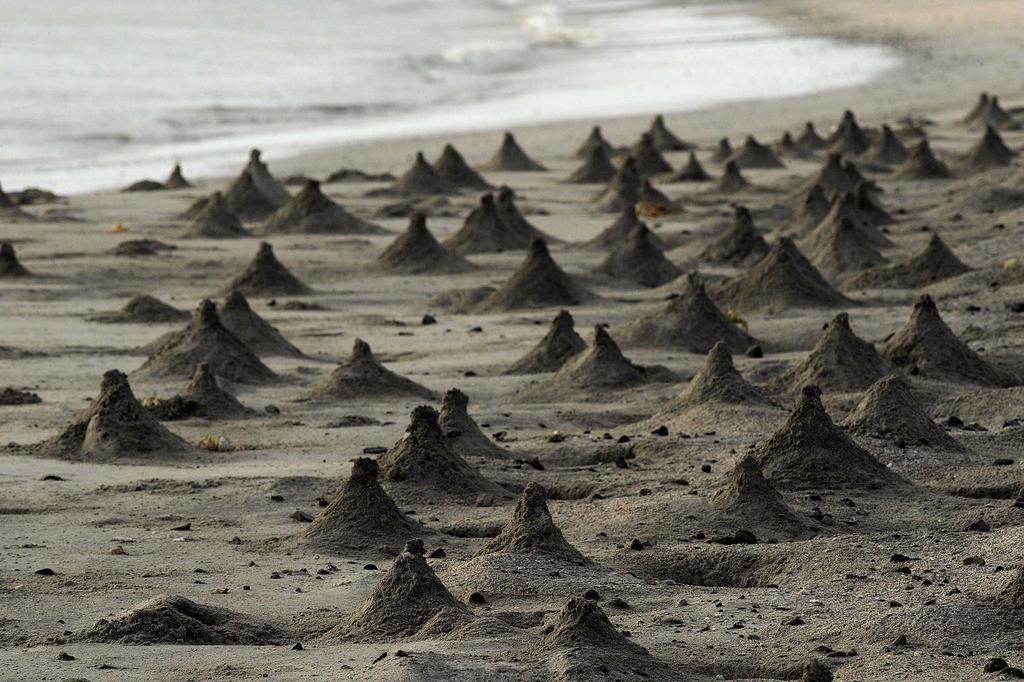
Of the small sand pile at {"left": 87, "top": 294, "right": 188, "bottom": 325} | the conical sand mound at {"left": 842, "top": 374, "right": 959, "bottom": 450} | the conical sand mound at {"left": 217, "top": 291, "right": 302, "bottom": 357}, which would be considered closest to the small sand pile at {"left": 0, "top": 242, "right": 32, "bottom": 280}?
the small sand pile at {"left": 87, "top": 294, "right": 188, "bottom": 325}

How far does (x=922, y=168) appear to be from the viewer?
2609 centimetres

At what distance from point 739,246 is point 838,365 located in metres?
6.98

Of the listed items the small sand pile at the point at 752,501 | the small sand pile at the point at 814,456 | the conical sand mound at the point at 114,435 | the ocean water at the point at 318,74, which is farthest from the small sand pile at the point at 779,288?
the ocean water at the point at 318,74

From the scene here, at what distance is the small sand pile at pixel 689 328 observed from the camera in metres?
14.3

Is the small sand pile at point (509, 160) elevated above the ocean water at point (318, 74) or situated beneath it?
situated beneath

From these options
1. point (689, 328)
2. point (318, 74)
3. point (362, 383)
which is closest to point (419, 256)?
point (689, 328)

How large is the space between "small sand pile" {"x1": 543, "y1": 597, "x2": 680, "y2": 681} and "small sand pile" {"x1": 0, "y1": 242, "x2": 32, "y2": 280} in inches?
450

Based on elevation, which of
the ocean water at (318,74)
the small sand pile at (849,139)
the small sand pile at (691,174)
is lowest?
the small sand pile at (691,174)

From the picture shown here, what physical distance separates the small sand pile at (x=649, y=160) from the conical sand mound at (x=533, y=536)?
1889cm

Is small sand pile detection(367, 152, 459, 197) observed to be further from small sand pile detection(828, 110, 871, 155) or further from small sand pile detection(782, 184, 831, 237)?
small sand pile detection(828, 110, 871, 155)

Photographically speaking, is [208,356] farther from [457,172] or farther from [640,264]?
[457,172]

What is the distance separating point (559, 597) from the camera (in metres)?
8.09

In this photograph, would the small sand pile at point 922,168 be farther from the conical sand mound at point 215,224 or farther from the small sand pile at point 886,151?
the conical sand mound at point 215,224

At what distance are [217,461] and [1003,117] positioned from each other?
79.6 feet
